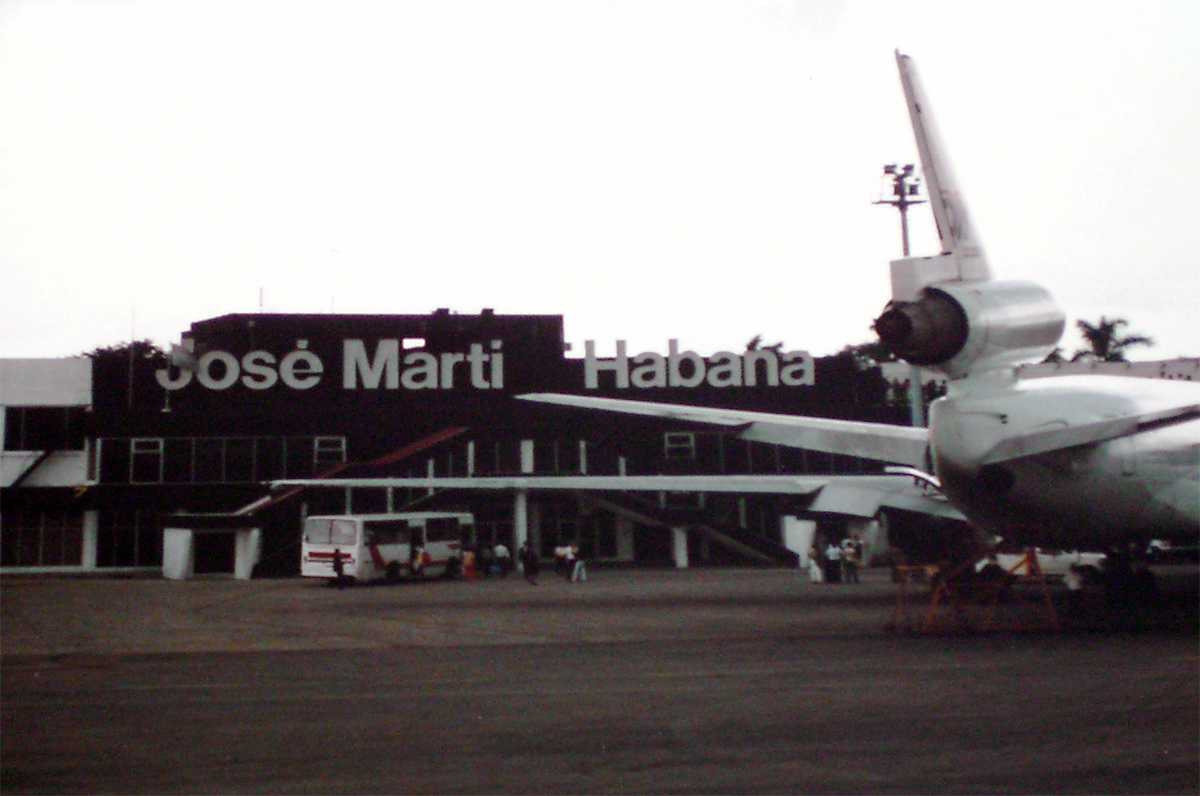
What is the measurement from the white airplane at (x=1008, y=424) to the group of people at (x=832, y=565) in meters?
14.3

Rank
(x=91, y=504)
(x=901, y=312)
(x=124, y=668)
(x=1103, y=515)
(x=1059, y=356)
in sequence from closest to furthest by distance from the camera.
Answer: (x=124, y=668), (x=901, y=312), (x=1103, y=515), (x=91, y=504), (x=1059, y=356)

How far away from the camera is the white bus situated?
129ft

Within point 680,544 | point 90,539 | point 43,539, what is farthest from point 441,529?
point 43,539

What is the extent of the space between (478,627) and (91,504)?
99.8 ft

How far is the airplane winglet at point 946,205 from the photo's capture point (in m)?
16.8

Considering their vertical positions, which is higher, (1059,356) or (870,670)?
(1059,356)

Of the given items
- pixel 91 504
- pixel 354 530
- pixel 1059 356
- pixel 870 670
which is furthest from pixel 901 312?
pixel 1059 356

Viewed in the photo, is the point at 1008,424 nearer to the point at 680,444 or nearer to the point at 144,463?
the point at 680,444

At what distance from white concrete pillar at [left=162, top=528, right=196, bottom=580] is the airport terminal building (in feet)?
2.10

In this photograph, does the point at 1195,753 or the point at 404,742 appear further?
the point at 404,742

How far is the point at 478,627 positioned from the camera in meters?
20.7

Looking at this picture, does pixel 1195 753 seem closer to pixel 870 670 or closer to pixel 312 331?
pixel 870 670

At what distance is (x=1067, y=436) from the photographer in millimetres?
17812

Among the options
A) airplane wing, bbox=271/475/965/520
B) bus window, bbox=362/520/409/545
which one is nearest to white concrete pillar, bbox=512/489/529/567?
bus window, bbox=362/520/409/545
